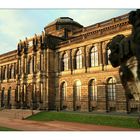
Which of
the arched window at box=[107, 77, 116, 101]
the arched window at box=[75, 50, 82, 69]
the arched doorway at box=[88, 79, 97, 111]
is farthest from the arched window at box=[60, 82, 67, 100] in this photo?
the arched window at box=[107, 77, 116, 101]

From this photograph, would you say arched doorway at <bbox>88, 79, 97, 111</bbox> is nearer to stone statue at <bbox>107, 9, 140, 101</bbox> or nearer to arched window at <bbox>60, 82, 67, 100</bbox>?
arched window at <bbox>60, 82, 67, 100</bbox>

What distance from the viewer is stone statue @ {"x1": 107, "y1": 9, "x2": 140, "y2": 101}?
11.4 m

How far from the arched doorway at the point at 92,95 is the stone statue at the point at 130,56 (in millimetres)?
27894

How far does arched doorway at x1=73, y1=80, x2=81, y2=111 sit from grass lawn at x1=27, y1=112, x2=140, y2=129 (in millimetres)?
5625

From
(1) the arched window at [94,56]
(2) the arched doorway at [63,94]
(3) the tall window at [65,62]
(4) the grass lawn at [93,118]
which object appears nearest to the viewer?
(4) the grass lawn at [93,118]

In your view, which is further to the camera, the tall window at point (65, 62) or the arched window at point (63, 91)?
the tall window at point (65, 62)

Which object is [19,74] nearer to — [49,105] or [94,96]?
[49,105]

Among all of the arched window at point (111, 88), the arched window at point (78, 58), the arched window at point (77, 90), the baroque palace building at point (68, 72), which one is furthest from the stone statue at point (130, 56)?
the arched window at point (78, 58)

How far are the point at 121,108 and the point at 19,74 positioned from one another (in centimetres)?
2509

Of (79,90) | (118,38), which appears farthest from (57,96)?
(118,38)

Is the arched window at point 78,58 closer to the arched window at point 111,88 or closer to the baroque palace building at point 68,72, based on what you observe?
the baroque palace building at point 68,72

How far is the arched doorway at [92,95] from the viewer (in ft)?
134

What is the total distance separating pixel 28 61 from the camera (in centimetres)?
5222

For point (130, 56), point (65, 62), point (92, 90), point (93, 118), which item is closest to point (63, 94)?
point (65, 62)
